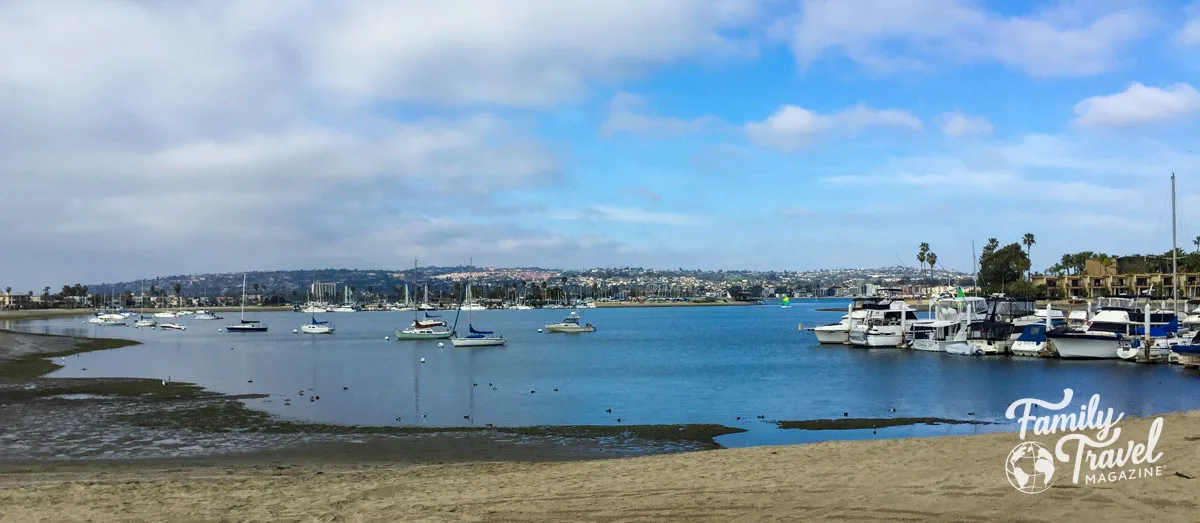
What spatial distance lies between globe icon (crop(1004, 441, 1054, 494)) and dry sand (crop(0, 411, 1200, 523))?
0.20 metres

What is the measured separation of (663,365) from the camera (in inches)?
2180

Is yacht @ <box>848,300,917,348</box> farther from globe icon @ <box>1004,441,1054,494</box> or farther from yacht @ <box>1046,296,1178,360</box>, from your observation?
globe icon @ <box>1004,441,1054,494</box>

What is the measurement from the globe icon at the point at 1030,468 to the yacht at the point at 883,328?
51933 millimetres

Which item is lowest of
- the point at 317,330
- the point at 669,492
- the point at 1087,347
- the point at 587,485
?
the point at 317,330

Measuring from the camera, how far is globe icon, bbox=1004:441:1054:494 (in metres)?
12.1

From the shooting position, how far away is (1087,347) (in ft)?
174

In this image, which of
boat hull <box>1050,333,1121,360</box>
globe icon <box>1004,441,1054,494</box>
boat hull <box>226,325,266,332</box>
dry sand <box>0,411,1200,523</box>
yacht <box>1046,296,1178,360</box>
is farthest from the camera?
boat hull <box>226,325,266,332</box>

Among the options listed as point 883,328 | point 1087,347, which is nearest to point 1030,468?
point 1087,347

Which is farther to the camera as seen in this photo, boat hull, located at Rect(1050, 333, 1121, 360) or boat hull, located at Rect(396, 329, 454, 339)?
boat hull, located at Rect(396, 329, 454, 339)

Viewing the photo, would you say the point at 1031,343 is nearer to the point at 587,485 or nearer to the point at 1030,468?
the point at 1030,468

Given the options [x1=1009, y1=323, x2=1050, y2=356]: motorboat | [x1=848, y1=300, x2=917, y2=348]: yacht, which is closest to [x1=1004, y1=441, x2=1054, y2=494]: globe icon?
[x1=1009, y1=323, x2=1050, y2=356]: motorboat

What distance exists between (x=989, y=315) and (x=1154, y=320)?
37.4 feet

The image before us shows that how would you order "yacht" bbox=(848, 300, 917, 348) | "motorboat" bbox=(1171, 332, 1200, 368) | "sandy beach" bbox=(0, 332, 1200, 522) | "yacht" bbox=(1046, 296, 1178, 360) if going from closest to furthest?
"sandy beach" bbox=(0, 332, 1200, 522), "motorboat" bbox=(1171, 332, 1200, 368), "yacht" bbox=(1046, 296, 1178, 360), "yacht" bbox=(848, 300, 917, 348)

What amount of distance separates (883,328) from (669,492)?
57.6m
